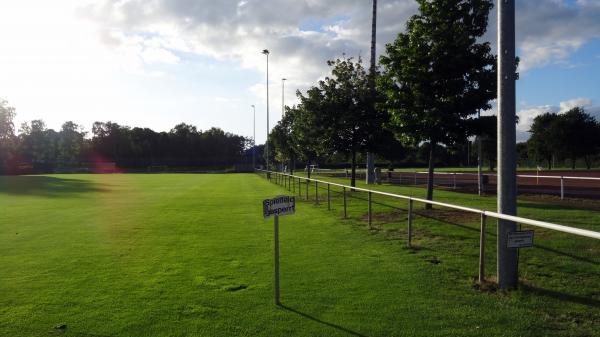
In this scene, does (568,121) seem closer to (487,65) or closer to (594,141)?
(594,141)

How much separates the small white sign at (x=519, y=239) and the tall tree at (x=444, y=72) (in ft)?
26.6

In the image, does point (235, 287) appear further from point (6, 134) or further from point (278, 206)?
point (6, 134)

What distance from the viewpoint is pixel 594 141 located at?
6322cm

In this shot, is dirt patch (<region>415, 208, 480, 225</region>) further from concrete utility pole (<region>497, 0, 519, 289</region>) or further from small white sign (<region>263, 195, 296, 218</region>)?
small white sign (<region>263, 195, 296, 218</region>)

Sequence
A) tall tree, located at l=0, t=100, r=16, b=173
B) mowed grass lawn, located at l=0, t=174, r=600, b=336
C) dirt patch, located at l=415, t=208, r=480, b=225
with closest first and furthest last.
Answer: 1. mowed grass lawn, located at l=0, t=174, r=600, b=336
2. dirt patch, located at l=415, t=208, r=480, b=225
3. tall tree, located at l=0, t=100, r=16, b=173

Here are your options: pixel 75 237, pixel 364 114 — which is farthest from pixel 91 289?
pixel 364 114

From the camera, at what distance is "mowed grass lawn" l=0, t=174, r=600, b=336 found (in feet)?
16.8

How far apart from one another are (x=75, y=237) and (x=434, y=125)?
9.66 meters

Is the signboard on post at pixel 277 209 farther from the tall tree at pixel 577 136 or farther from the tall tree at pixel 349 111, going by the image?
the tall tree at pixel 577 136

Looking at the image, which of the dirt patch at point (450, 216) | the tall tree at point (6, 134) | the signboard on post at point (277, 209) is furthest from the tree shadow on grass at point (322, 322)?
the tall tree at point (6, 134)

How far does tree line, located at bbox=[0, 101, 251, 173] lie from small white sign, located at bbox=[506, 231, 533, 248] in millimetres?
113809

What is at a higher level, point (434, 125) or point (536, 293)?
point (434, 125)

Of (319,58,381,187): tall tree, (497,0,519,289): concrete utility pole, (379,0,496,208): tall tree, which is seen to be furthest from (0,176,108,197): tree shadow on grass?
(497,0,519,289): concrete utility pole

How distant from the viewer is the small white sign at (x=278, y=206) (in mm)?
6086
